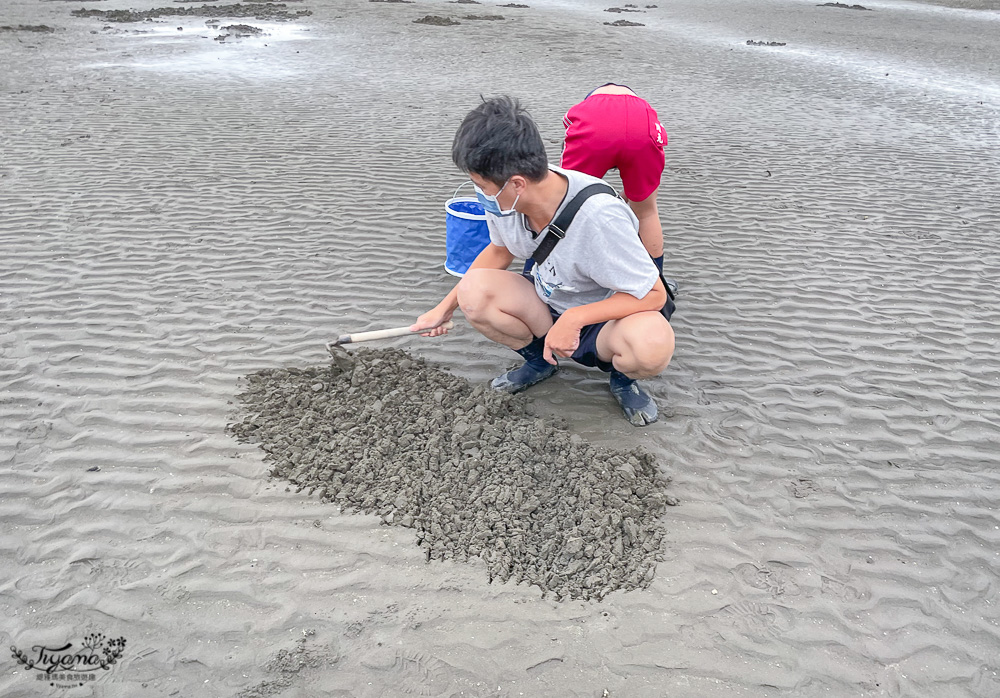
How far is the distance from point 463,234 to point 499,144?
206cm

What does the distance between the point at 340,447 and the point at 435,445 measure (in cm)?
43

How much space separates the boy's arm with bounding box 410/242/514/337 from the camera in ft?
10.1

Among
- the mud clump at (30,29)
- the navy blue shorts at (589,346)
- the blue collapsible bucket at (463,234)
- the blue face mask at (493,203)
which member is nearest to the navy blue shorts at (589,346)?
the navy blue shorts at (589,346)

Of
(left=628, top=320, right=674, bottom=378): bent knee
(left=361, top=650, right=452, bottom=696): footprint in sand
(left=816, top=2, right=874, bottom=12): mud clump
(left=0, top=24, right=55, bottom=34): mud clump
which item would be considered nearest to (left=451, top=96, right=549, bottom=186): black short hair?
(left=628, top=320, right=674, bottom=378): bent knee

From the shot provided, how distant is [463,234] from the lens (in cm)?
443

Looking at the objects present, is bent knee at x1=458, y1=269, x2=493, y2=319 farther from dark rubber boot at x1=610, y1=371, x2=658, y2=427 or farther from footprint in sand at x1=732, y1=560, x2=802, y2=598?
footprint in sand at x1=732, y1=560, x2=802, y2=598

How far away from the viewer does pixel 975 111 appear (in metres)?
9.92

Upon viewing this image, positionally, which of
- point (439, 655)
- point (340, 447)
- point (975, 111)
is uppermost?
point (975, 111)

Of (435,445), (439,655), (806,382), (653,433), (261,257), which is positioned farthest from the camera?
(261,257)

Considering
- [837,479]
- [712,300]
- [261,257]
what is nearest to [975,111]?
[712,300]

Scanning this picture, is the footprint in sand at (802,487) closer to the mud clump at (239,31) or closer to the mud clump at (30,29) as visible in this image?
the mud clump at (239,31)

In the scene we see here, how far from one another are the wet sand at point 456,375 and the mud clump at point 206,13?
31.6 feet

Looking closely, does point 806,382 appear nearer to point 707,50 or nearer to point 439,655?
point 439,655

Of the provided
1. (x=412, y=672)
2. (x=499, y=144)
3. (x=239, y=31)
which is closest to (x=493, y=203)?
(x=499, y=144)
